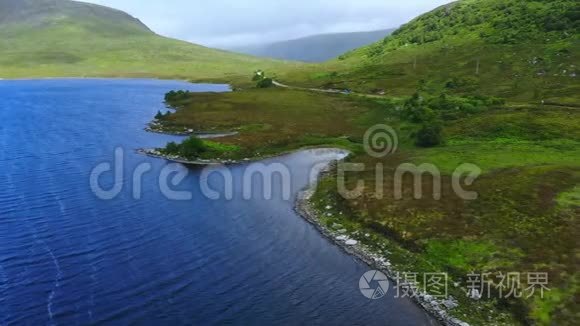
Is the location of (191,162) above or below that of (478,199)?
below

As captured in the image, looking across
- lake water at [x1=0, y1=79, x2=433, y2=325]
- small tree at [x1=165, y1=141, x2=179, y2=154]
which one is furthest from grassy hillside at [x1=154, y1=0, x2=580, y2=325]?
small tree at [x1=165, y1=141, x2=179, y2=154]

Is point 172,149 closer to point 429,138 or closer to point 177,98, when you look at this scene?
→ point 429,138

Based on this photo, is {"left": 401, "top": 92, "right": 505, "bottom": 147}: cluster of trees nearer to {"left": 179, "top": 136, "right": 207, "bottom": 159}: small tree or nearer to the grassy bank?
the grassy bank

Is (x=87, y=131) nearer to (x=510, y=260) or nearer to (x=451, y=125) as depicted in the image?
(x=451, y=125)

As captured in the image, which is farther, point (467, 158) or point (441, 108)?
point (441, 108)

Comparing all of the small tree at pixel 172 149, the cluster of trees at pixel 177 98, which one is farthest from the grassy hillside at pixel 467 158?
the small tree at pixel 172 149

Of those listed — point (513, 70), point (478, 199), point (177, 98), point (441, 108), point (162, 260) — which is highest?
point (513, 70)

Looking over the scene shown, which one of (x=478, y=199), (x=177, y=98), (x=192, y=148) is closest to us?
(x=478, y=199)

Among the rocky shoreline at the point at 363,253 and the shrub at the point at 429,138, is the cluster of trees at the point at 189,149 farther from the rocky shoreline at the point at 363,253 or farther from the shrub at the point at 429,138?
the shrub at the point at 429,138

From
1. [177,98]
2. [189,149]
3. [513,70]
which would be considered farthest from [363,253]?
[513,70]
